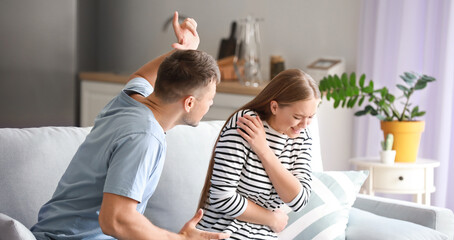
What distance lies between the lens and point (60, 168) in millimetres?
1926

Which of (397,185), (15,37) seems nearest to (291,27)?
(397,185)

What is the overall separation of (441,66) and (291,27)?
103 centimetres

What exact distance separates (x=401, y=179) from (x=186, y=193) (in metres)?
1.18

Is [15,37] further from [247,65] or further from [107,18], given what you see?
[247,65]

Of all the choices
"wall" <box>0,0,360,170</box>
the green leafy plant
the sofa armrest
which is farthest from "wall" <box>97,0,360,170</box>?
the sofa armrest

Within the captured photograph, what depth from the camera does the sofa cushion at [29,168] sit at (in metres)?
1.82

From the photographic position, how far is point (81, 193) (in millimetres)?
1597

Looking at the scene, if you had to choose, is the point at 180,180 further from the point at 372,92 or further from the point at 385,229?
the point at 372,92

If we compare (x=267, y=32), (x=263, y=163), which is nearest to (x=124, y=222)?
(x=263, y=163)

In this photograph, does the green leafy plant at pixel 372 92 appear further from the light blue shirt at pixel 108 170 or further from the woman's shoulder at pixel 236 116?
the light blue shirt at pixel 108 170

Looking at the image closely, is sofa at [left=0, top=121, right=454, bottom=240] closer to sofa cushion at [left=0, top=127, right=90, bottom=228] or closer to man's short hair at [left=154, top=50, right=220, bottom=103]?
sofa cushion at [left=0, top=127, right=90, bottom=228]

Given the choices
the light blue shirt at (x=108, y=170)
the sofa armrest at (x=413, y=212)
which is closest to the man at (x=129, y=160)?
the light blue shirt at (x=108, y=170)

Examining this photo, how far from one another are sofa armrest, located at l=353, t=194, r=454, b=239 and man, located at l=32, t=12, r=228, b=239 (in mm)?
975

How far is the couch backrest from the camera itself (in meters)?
1.83
